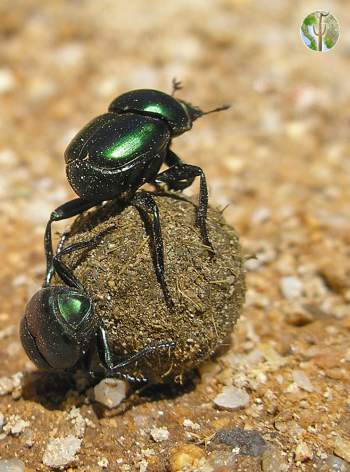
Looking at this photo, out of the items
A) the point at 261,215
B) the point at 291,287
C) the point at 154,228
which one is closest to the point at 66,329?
the point at 154,228

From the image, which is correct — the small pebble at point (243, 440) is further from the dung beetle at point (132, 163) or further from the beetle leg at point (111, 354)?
the dung beetle at point (132, 163)

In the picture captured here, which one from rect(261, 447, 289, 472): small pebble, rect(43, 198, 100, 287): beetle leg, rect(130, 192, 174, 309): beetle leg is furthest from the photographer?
rect(43, 198, 100, 287): beetle leg

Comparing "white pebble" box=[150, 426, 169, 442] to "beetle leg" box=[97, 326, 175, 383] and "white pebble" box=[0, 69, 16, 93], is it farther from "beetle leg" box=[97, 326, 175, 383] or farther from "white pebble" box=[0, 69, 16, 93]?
"white pebble" box=[0, 69, 16, 93]

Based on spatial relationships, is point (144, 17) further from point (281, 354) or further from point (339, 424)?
point (339, 424)

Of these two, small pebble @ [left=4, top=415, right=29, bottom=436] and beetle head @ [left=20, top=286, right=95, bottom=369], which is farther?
small pebble @ [left=4, top=415, right=29, bottom=436]

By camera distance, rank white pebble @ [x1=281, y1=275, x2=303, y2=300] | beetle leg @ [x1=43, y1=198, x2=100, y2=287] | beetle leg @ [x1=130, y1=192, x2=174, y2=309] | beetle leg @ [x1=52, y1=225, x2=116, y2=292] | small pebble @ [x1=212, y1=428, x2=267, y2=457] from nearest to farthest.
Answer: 1. small pebble @ [x1=212, y1=428, x2=267, y2=457]
2. beetle leg @ [x1=130, y1=192, x2=174, y2=309]
3. beetle leg @ [x1=52, y1=225, x2=116, y2=292]
4. beetle leg @ [x1=43, y1=198, x2=100, y2=287]
5. white pebble @ [x1=281, y1=275, x2=303, y2=300]

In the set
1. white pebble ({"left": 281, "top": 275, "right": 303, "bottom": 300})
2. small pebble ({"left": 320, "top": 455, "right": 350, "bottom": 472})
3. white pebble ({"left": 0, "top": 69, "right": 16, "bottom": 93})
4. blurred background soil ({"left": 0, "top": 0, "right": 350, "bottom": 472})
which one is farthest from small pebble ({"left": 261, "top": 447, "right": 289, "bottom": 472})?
white pebble ({"left": 0, "top": 69, "right": 16, "bottom": 93})

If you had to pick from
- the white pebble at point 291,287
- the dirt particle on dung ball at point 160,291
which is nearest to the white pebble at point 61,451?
the dirt particle on dung ball at point 160,291
